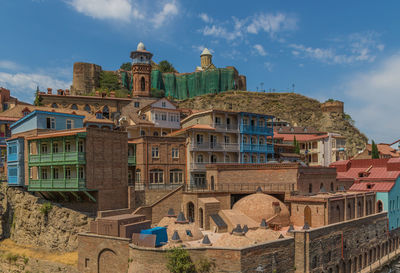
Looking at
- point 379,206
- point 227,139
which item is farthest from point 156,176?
point 379,206

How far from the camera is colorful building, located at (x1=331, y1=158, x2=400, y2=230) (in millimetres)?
47094

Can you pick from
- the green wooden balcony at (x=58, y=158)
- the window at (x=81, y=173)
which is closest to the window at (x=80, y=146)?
the green wooden balcony at (x=58, y=158)

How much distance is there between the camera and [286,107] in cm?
9844

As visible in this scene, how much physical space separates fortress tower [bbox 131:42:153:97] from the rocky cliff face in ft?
112

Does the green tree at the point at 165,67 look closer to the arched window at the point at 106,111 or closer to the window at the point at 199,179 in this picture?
the arched window at the point at 106,111

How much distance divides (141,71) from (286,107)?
144 feet

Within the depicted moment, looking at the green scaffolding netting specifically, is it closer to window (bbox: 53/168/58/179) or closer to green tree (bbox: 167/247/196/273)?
window (bbox: 53/168/58/179)

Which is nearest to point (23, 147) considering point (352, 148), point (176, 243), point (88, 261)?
point (88, 261)

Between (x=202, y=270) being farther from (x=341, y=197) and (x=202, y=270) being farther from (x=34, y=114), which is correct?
(x=34, y=114)

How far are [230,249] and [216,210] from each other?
11.2 metres

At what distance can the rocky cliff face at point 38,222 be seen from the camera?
34.9 metres

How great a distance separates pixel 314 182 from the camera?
138ft

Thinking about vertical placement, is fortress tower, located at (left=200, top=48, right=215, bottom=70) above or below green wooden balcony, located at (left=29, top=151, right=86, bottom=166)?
above

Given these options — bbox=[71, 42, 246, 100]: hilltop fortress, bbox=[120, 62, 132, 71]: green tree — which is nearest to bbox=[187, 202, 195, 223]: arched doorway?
bbox=[71, 42, 246, 100]: hilltop fortress
